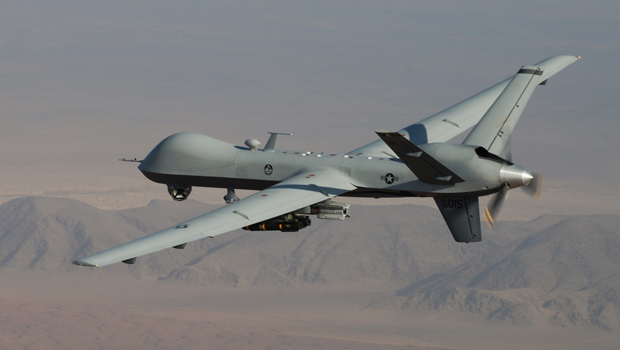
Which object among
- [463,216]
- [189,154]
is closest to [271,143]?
[189,154]

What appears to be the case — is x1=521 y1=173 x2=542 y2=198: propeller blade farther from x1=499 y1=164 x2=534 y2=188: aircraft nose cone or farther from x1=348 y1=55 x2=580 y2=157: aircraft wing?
x1=348 y1=55 x2=580 y2=157: aircraft wing

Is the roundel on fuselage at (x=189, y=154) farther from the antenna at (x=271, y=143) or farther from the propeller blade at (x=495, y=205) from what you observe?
the propeller blade at (x=495, y=205)

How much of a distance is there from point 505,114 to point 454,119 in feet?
26.3

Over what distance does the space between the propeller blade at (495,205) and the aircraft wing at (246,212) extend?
6704 mm

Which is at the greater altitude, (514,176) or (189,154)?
(514,176)

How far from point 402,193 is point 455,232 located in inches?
131

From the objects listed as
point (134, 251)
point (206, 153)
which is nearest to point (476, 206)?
point (206, 153)

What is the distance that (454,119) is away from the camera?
4944 centimetres

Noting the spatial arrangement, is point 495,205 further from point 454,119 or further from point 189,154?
point 189,154

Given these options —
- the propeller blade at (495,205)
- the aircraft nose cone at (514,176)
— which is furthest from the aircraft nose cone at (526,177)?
the propeller blade at (495,205)

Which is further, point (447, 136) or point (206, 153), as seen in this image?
point (447, 136)

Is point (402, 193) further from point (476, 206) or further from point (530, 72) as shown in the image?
point (530, 72)

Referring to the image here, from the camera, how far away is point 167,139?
43.5m

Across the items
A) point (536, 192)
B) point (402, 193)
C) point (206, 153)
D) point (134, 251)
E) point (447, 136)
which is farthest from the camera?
point (447, 136)
